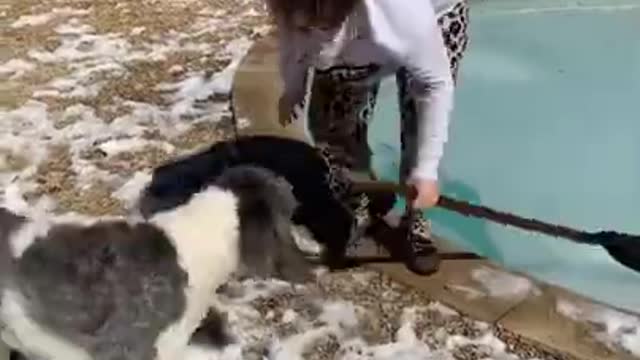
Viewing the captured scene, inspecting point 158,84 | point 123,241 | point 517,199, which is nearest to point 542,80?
point 517,199

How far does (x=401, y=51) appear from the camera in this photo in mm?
2465

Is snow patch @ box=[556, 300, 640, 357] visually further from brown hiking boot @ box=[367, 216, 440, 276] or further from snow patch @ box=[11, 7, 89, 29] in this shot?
snow patch @ box=[11, 7, 89, 29]

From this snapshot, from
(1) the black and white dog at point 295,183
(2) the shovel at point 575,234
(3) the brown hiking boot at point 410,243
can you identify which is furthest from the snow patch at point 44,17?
(2) the shovel at point 575,234

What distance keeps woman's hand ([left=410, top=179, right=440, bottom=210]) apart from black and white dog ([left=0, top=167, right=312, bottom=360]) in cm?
37

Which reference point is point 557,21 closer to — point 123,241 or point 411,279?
point 411,279

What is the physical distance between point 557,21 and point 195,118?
6.84 ft

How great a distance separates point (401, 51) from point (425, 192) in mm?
315

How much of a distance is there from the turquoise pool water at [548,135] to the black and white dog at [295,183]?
535mm

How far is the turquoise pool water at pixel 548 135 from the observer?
3.62 m

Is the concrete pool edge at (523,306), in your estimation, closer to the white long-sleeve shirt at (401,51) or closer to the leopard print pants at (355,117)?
the leopard print pants at (355,117)

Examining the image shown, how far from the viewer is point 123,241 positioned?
2.26 meters

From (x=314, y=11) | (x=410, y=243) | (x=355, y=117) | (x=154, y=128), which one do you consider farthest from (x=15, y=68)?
(x=314, y=11)

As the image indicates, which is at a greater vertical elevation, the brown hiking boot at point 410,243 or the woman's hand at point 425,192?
the woman's hand at point 425,192

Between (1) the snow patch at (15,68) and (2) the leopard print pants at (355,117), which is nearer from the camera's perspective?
(2) the leopard print pants at (355,117)
